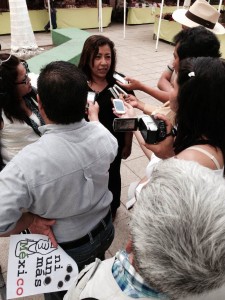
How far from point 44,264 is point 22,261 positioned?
0.10 metres

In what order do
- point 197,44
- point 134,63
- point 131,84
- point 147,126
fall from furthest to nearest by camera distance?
1. point 134,63
2. point 131,84
3. point 197,44
4. point 147,126

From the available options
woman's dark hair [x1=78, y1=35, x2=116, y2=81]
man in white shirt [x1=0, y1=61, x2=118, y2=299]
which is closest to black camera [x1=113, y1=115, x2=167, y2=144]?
man in white shirt [x1=0, y1=61, x2=118, y2=299]

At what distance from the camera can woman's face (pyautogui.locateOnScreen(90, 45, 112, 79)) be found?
2.01 metres

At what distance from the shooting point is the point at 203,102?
46.9 inches

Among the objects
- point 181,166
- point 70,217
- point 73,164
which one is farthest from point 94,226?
point 181,166

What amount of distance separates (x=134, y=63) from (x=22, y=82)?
587 cm

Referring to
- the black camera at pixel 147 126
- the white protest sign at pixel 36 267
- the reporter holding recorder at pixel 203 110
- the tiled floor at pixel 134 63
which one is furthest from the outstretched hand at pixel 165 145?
the white protest sign at pixel 36 267

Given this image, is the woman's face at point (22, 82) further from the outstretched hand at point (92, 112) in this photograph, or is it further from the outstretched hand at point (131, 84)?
the outstretched hand at point (131, 84)

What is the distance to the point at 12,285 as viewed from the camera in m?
1.21

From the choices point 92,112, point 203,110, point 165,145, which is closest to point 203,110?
point 203,110

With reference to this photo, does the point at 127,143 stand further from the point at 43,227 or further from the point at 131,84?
the point at 43,227

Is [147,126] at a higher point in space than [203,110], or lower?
lower

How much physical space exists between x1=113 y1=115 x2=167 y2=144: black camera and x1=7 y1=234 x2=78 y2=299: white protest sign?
70 centimetres

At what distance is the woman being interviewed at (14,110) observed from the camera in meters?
1.56
